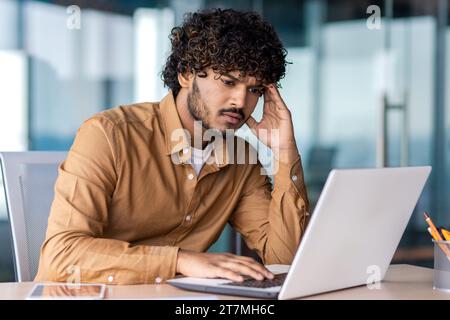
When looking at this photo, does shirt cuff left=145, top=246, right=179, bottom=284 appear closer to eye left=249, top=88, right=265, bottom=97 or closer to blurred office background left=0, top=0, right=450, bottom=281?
eye left=249, top=88, right=265, bottom=97

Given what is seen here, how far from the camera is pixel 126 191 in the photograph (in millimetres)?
1929

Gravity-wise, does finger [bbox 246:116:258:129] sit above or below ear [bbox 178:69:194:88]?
below

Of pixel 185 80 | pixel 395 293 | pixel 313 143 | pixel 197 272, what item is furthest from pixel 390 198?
pixel 313 143

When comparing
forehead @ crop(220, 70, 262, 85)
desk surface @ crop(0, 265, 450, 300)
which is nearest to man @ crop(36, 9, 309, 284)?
forehead @ crop(220, 70, 262, 85)

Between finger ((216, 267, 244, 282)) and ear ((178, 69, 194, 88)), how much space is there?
755 mm

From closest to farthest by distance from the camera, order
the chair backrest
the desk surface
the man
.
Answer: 1. the desk surface
2. the man
3. the chair backrest

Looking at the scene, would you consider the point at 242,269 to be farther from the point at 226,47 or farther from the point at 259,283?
the point at 226,47

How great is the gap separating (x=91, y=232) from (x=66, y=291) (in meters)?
0.30

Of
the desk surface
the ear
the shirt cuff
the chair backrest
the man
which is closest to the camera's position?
the desk surface

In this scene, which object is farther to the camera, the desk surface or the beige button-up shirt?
the beige button-up shirt

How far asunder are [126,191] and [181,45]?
1.81 feet

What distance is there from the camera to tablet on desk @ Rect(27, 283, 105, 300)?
1.40 meters

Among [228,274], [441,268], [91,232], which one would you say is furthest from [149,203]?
[441,268]

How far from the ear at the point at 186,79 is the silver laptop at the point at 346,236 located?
732 millimetres
